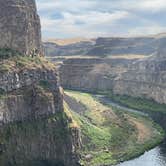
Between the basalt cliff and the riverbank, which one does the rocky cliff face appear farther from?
the riverbank

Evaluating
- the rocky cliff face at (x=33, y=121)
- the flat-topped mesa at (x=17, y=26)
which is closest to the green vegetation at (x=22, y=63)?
the rocky cliff face at (x=33, y=121)

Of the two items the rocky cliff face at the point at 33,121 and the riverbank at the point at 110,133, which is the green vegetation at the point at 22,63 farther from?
the riverbank at the point at 110,133

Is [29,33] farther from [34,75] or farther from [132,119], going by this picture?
[132,119]

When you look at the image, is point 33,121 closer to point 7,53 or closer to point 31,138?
point 31,138

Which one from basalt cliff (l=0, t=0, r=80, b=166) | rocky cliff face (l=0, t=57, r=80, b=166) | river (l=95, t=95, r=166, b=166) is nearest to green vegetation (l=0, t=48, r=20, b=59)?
basalt cliff (l=0, t=0, r=80, b=166)

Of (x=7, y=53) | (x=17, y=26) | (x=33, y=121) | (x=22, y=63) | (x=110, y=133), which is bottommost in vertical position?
(x=110, y=133)

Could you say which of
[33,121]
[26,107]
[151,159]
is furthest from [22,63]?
[151,159]
